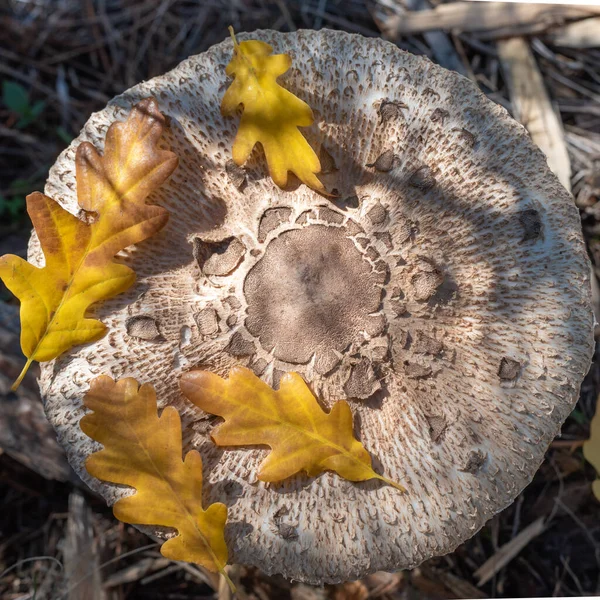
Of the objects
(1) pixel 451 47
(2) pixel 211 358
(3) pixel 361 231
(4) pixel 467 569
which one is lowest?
(4) pixel 467 569

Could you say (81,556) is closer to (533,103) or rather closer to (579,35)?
(533,103)

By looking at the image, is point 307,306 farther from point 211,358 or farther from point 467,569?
point 467,569

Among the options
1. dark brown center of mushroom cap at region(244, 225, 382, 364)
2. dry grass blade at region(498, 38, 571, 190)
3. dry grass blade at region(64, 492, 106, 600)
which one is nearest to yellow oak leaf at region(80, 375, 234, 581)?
dark brown center of mushroom cap at region(244, 225, 382, 364)

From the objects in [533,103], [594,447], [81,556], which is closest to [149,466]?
[81,556]

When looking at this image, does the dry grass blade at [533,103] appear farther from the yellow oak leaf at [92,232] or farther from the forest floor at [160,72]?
the yellow oak leaf at [92,232]

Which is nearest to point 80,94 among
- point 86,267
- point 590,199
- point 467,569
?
point 86,267

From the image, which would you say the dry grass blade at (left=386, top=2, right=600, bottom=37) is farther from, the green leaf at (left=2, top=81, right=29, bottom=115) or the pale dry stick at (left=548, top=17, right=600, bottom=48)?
the green leaf at (left=2, top=81, right=29, bottom=115)

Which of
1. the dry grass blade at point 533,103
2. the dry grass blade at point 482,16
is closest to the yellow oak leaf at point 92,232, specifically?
the dry grass blade at point 482,16
